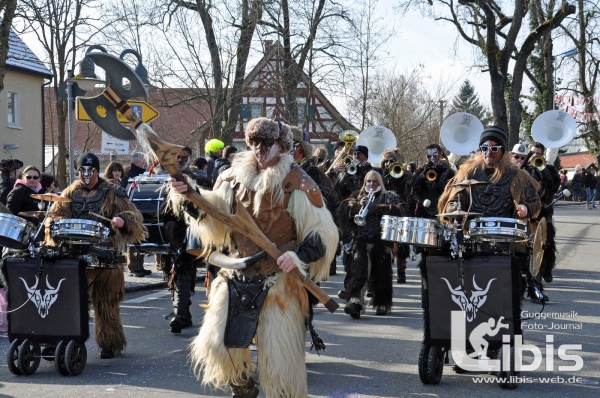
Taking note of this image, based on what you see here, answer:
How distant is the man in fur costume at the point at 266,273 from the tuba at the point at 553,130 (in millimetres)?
8712

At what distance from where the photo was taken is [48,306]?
7234mm

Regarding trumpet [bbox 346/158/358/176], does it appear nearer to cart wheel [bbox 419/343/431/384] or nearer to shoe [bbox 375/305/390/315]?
shoe [bbox 375/305/390/315]

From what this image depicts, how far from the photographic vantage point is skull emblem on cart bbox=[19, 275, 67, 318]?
723 cm

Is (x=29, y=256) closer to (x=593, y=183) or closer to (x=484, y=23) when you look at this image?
(x=484, y=23)

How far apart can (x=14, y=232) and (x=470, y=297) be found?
364 centimetres

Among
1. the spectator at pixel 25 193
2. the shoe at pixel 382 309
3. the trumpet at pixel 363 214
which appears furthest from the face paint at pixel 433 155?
the spectator at pixel 25 193

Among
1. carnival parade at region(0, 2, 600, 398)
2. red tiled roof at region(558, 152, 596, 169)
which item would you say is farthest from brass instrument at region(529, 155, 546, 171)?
red tiled roof at region(558, 152, 596, 169)

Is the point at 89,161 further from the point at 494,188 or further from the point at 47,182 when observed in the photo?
the point at 47,182

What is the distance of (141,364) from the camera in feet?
24.9

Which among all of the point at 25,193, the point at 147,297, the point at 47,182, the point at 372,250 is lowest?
the point at 147,297

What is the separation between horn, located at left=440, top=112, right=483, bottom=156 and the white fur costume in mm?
8372

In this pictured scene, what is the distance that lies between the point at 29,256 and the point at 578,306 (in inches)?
263

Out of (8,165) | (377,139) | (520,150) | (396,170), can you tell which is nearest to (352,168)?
(396,170)

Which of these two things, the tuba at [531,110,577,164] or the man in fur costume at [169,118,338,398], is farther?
the tuba at [531,110,577,164]
